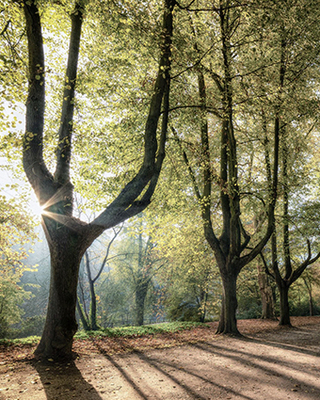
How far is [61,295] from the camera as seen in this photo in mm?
5711

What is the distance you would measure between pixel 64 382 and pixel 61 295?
1.71 meters

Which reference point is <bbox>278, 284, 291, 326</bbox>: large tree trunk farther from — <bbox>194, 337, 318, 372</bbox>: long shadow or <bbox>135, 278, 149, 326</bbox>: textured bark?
<bbox>135, 278, 149, 326</bbox>: textured bark

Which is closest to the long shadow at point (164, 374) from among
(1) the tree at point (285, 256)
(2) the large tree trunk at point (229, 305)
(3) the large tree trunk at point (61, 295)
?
(3) the large tree trunk at point (61, 295)

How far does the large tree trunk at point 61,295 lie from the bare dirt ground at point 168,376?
376 millimetres

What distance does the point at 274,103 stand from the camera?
899cm

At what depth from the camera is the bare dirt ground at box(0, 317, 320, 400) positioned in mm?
4039

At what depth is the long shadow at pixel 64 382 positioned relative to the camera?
394cm

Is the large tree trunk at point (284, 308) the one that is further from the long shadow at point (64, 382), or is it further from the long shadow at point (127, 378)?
the long shadow at point (64, 382)

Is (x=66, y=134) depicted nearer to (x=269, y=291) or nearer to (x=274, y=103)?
(x=274, y=103)

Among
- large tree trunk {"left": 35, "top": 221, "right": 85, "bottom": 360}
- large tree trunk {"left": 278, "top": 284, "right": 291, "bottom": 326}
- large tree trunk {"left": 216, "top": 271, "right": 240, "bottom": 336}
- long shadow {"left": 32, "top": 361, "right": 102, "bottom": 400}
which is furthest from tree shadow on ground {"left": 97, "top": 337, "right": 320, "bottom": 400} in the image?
large tree trunk {"left": 278, "top": 284, "right": 291, "bottom": 326}

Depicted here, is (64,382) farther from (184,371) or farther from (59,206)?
(59,206)

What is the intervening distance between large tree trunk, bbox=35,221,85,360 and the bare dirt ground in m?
0.38

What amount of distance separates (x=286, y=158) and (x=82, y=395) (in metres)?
13.3

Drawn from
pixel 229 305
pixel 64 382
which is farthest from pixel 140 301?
pixel 64 382
